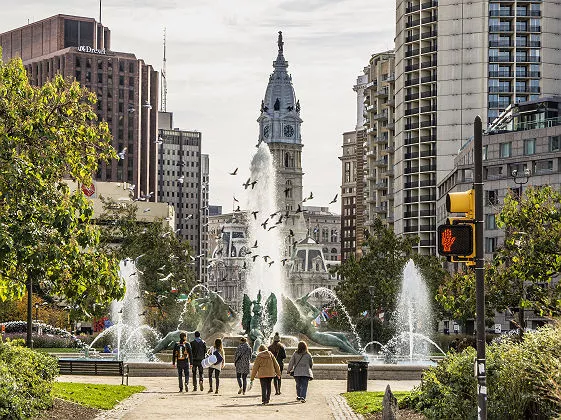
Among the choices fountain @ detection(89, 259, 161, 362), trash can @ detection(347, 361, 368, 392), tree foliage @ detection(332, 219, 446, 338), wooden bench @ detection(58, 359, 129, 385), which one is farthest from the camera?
tree foliage @ detection(332, 219, 446, 338)

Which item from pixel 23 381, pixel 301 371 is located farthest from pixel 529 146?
pixel 23 381

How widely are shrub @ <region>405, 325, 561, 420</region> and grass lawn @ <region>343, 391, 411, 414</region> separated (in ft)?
16.3

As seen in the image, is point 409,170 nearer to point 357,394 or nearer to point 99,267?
point 357,394

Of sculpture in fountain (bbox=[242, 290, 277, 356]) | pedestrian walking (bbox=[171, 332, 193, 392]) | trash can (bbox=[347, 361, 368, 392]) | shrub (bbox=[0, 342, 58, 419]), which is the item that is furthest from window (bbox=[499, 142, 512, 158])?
shrub (bbox=[0, 342, 58, 419])

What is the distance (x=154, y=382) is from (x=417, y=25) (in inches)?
3823

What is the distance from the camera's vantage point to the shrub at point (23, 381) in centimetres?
2303

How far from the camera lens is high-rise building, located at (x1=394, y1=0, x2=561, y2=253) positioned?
128 metres

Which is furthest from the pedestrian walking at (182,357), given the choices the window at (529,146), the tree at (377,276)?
the window at (529,146)

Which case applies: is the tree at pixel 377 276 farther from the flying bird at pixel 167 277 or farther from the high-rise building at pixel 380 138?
the high-rise building at pixel 380 138

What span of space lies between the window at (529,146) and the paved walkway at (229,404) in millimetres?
61159

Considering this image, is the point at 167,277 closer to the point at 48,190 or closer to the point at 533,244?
the point at 533,244

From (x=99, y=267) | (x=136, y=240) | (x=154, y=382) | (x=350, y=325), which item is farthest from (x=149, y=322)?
(x=99, y=267)

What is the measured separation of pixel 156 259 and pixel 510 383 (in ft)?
212

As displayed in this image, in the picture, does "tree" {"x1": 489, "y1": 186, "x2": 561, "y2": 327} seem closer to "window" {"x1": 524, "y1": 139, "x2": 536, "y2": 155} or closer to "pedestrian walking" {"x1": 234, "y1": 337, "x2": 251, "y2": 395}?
"pedestrian walking" {"x1": 234, "y1": 337, "x2": 251, "y2": 395}
